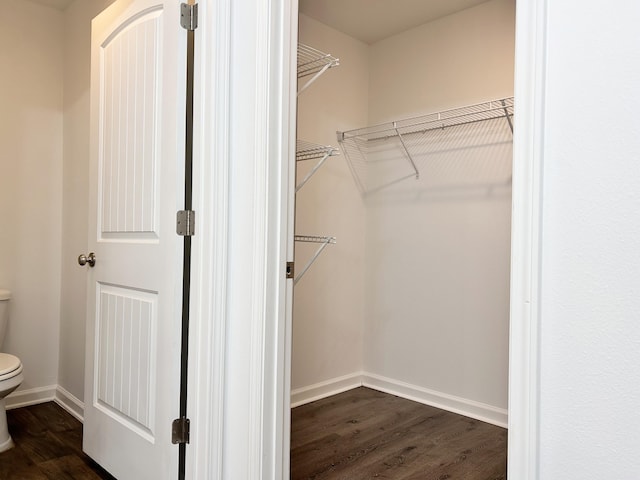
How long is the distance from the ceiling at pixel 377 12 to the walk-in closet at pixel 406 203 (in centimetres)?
1

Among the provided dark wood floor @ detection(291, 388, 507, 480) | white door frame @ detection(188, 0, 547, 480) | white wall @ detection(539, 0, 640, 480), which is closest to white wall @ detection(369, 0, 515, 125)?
white door frame @ detection(188, 0, 547, 480)

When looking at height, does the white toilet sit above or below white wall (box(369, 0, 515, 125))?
below

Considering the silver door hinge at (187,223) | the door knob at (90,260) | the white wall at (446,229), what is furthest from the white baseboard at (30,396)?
the white wall at (446,229)

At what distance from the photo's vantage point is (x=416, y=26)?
10.0ft

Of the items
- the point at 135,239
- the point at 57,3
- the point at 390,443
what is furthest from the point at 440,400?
the point at 57,3

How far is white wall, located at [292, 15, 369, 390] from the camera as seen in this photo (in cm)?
294

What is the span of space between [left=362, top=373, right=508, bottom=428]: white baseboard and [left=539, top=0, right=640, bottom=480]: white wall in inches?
77.4

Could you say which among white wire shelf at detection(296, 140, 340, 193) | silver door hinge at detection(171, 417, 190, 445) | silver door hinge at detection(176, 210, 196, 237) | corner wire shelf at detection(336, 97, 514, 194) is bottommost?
silver door hinge at detection(171, 417, 190, 445)

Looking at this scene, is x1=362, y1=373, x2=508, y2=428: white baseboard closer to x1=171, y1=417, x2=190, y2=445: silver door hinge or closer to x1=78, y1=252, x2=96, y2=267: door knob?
x1=171, y1=417, x2=190, y2=445: silver door hinge

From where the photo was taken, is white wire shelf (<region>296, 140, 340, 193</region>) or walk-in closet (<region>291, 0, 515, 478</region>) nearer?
white wire shelf (<region>296, 140, 340, 193</region>)

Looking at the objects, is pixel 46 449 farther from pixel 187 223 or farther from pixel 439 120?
pixel 439 120

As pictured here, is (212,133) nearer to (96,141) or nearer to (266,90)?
(266,90)

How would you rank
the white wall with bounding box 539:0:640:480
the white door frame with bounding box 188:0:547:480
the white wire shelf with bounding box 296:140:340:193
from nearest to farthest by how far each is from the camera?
the white wall with bounding box 539:0:640:480, the white door frame with bounding box 188:0:547:480, the white wire shelf with bounding box 296:140:340:193

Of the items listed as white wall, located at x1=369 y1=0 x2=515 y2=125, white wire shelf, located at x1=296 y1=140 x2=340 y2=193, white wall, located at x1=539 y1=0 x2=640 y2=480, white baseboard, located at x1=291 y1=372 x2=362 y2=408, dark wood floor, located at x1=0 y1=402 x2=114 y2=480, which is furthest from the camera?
white baseboard, located at x1=291 y1=372 x2=362 y2=408
